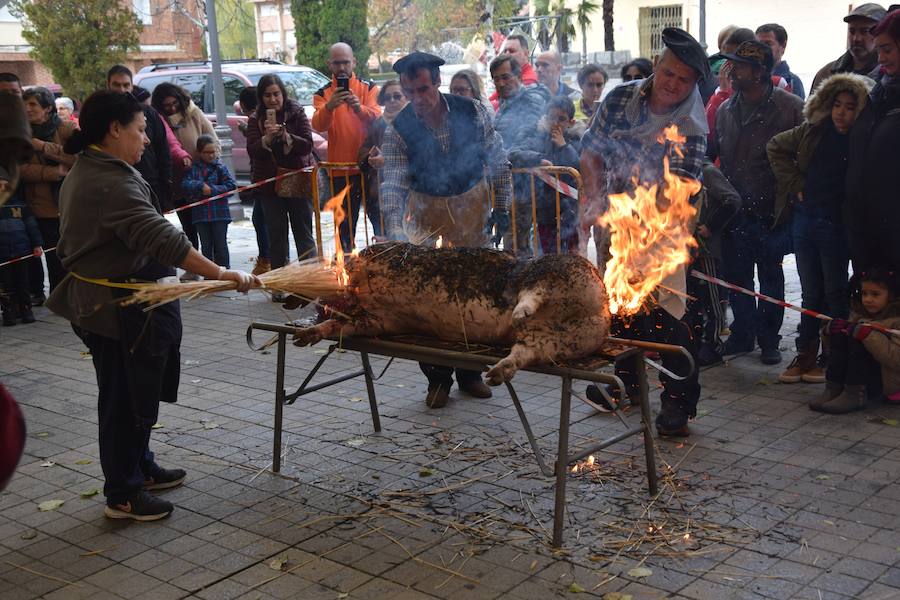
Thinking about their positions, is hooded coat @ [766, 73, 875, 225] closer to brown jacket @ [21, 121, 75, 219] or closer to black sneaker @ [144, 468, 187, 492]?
black sneaker @ [144, 468, 187, 492]

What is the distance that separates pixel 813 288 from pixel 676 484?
8.35ft

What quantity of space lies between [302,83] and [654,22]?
18.4 metres

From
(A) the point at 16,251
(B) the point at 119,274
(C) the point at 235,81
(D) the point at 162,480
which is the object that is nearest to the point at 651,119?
(B) the point at 119,274

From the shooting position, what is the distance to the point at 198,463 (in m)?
5.55

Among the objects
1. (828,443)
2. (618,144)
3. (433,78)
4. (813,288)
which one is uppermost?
(433,78)

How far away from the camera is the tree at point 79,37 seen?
965 inches

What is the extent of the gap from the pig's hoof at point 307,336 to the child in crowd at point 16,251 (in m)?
5.49

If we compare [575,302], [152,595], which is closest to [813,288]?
[575,302]

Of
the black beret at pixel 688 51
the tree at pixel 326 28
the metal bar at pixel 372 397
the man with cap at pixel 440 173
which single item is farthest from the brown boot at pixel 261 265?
the tree at pixel 326 28

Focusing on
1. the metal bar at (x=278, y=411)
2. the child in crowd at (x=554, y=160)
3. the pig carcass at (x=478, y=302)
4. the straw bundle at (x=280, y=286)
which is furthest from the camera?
the child in crowd at (x=554, y=160)

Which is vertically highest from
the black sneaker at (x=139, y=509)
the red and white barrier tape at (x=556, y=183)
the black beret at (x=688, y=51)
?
the black beret at (x=688, y=51)

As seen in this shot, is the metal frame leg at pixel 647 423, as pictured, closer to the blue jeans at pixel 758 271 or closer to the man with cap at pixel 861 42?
the blue jeans at pixel 758 271

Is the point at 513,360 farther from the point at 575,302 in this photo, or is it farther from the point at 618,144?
the point at 618,144

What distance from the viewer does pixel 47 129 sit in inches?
365
